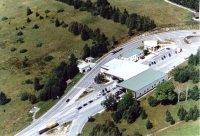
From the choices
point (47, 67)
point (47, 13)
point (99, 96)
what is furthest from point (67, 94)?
point (47, 13)

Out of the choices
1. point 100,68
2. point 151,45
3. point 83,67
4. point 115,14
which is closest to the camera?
point 83,67

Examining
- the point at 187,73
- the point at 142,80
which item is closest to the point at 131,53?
the point at 142,80

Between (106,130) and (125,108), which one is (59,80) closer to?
(125,108)

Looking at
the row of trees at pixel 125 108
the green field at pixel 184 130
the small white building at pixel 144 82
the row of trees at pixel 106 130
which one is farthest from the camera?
the small white building at pixel 144 82

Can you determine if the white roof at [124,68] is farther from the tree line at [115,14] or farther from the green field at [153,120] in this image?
the tree line at [115,14]

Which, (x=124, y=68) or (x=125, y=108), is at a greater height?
(x=124, y=68)

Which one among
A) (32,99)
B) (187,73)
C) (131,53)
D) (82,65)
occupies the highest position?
(187,73)

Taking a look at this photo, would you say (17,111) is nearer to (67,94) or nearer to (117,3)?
(67,94)

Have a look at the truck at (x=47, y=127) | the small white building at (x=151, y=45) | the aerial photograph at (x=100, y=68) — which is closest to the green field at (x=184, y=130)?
the aerial photograph at (x=100, y=68)
